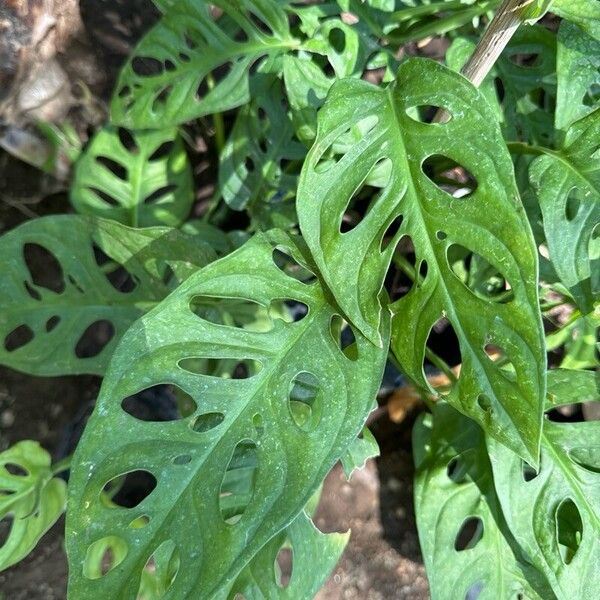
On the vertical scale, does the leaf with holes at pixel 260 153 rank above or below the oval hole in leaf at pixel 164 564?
above

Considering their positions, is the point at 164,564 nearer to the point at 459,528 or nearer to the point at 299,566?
the point at 299,566

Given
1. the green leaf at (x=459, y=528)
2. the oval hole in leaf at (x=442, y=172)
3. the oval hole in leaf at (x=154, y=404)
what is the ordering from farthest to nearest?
the oval hole in leaf at (x=154, y=404) < the oval hole in leaf at (x=442, y=172) < the green leaf at (x=459, y=528)

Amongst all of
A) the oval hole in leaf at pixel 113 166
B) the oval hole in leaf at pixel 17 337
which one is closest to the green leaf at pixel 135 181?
the oval hole in leaf at pixel 113 166

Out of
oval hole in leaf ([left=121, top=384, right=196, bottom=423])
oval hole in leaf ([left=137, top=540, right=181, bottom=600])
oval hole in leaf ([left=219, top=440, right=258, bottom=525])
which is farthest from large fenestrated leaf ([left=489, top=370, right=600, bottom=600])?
oval hole in leaf ([left=121, top=384, right=196, bottom=423])

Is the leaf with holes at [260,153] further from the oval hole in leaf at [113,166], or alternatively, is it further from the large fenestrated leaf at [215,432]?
the large fenestrated leaf at [215,432]

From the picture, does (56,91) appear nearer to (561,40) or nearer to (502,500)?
(561,40)

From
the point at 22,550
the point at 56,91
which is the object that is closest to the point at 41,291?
the point at 22,550

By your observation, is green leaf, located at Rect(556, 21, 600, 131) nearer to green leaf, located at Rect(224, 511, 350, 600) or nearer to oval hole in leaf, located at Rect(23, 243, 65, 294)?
green leaf, located at Rect(224, 511, 350, 600)
